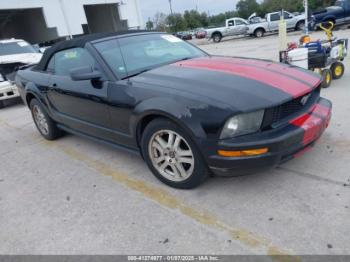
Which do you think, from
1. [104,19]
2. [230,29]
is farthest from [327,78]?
[104,19]

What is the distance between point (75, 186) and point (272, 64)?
8.39ft

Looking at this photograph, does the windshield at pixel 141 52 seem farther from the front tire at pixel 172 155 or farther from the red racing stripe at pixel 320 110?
the red racing stripe at pixel 320 110

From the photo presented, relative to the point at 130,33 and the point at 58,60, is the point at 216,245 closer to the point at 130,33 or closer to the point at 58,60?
the point at 130,33

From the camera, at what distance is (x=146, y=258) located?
2322 millimetres

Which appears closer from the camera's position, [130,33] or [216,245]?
[216,245]

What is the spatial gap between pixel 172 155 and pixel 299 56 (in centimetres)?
402

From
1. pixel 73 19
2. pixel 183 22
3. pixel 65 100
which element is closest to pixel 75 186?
pixel 65 100

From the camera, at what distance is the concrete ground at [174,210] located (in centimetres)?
238

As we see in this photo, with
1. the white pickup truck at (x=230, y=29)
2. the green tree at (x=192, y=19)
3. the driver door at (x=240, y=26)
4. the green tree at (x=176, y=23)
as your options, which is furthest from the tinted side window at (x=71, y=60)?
the green tree at (x=192, y=19)

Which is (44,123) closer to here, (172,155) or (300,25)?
(172,155)

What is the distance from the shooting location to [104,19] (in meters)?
32.8

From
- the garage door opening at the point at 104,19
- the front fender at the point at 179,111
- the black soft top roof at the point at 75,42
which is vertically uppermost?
the garage door opening at the point at 104,19

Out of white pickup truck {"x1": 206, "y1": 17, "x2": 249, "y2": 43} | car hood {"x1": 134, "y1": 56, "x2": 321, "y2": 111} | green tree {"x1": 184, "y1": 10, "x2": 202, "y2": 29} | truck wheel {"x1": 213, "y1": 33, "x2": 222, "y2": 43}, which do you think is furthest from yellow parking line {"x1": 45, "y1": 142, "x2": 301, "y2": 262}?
green tree {"x1": 184, "y1": 10, "x2": 202, "y2": 29}

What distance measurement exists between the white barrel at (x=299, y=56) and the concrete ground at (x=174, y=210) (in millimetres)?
2169
